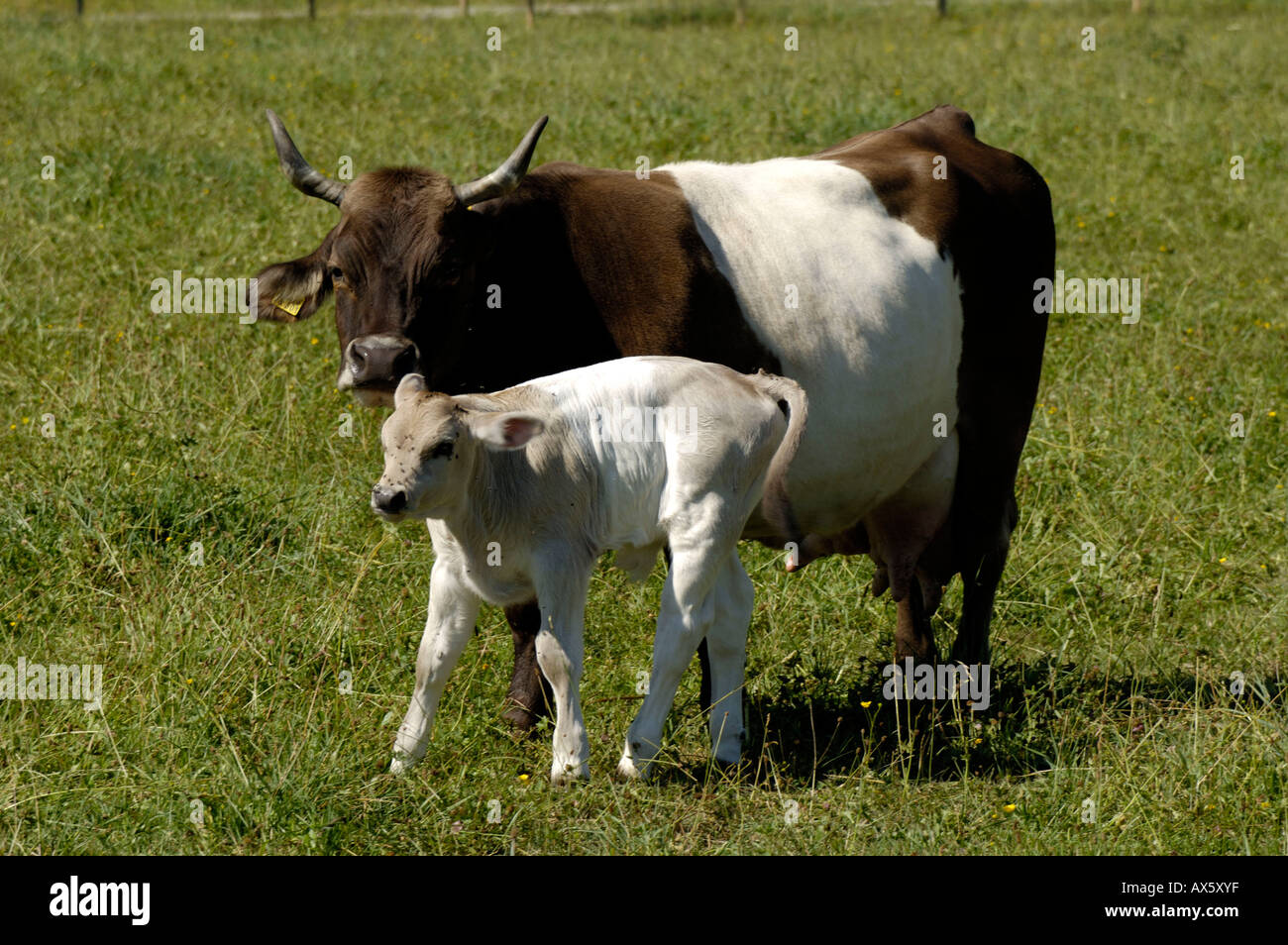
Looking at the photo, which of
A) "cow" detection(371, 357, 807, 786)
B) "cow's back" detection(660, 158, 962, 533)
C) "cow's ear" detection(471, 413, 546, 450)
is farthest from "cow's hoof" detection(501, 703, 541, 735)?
"cow's ear" detection(471, 413, 546, 450)

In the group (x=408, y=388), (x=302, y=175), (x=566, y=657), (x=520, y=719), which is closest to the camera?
(x=408, y=388)

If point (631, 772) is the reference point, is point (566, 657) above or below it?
above

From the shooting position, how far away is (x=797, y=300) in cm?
547

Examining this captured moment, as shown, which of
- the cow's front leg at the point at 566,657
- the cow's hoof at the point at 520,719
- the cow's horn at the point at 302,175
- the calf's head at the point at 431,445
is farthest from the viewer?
the cow's hoof at the point at 520,719

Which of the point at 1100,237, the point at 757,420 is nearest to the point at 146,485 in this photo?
the point at 757,420

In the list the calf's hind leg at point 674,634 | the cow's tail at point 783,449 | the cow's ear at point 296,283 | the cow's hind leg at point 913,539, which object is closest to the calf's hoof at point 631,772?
the calf's hind leg at point 674,634

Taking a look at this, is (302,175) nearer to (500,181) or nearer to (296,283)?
(296,283)

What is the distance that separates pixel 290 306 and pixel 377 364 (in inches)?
38.1

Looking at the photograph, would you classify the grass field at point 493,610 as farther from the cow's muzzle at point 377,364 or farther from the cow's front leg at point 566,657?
the cow's muzzle at point 377,364

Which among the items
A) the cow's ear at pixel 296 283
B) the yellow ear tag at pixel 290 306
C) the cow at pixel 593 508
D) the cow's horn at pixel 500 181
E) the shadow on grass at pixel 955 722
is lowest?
the shadow on grass at pixel 955 722

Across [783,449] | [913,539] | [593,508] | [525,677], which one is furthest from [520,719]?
[913,539]

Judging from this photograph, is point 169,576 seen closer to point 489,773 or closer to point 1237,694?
point 489,773

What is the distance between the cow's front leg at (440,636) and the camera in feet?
15.2

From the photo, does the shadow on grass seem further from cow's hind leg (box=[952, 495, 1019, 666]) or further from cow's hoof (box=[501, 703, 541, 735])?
cow's hoof (box=[501, 703, 541, 735])
